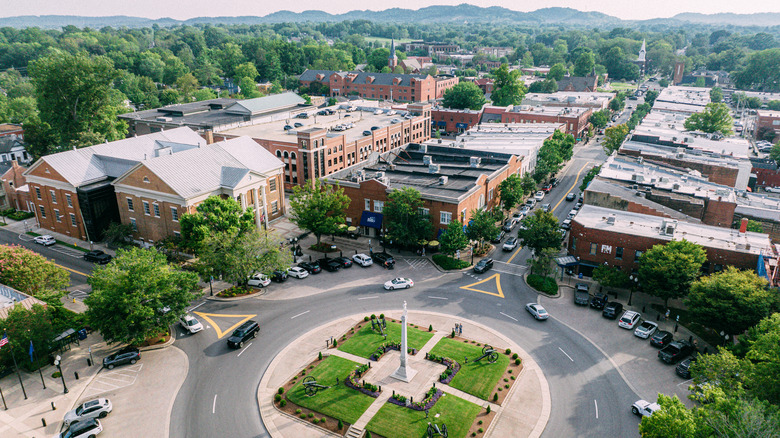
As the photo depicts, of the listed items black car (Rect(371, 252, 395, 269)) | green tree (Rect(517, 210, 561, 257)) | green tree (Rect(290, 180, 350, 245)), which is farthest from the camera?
green tree (Rect(290, 180, 350, 245))

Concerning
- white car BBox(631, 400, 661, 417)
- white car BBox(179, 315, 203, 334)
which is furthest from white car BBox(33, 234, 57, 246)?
white car BBox(631, 400, 661, 417)

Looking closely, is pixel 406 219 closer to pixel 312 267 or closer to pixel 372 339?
pixel 312 267

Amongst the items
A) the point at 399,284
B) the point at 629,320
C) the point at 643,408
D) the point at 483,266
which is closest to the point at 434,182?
the point at 483,266

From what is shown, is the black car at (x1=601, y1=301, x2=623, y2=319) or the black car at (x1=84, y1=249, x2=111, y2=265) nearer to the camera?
the black car at (x1=601, y1=301, x2=623, y2=319)

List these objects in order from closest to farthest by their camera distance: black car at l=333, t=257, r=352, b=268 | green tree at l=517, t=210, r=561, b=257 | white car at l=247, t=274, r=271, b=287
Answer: white car at l=247, t=274, r=271, b=287 → green tree at l=517, t=210, r=561, b=257 → black car at l=333, t=257, r=352, b=268

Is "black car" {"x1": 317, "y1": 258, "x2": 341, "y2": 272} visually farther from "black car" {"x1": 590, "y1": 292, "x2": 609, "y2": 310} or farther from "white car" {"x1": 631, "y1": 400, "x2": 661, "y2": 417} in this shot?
"white car" {"x1": 631, "y1": 400, "x2": 661, "y2": 417}
